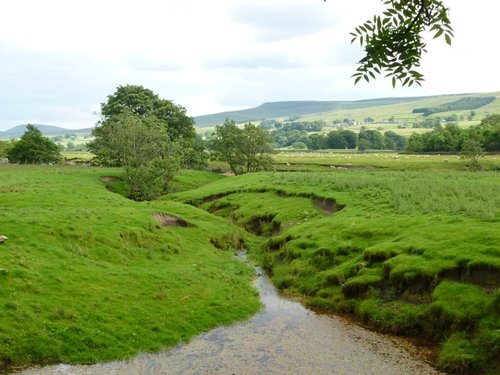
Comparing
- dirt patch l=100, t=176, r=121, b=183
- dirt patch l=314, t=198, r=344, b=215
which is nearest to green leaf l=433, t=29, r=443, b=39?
dirt patch l=314, t=198, r=344, b=215

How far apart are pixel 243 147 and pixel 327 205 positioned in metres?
58.2

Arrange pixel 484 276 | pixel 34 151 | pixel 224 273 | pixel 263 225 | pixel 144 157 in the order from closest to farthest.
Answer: pixel 484 276, pixel 224 273, pixel 263 225, pixel 144 157, pixel 34 151

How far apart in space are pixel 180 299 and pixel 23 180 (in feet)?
169

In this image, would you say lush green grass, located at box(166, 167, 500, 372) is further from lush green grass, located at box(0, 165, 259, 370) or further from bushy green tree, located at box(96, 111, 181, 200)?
bushy green tree, located at box(96, 111, 181, 200)

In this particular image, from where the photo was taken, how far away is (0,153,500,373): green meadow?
21781 mm

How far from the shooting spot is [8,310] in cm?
2167

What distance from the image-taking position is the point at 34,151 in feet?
440

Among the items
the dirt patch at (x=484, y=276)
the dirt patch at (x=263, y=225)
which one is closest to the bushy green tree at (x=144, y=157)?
the dirt patch at (x=263, y=225)

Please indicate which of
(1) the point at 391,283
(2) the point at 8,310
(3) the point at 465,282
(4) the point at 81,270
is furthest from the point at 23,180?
(3) the point at 465,282

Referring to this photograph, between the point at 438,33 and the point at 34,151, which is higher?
the point at 438,33

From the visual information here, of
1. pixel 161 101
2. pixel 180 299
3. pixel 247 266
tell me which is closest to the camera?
pixel 180 299

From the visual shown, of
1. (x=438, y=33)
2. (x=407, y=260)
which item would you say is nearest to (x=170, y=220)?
(x=407, y=260)

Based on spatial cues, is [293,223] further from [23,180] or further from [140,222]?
[23,180]

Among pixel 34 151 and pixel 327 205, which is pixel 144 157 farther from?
pixel 34 151
